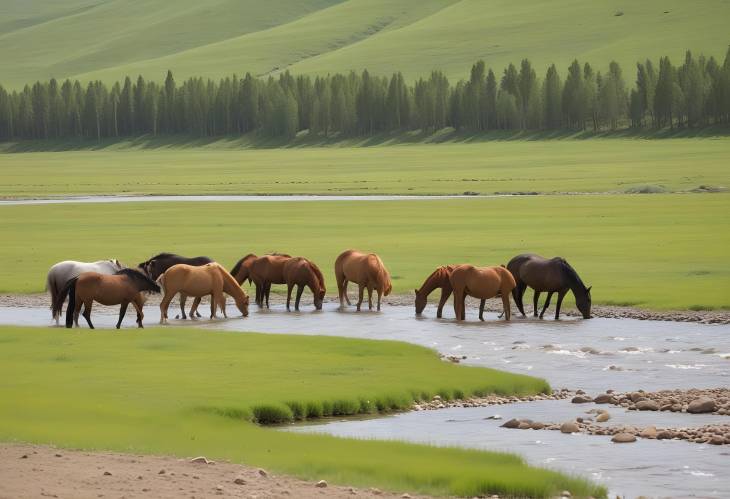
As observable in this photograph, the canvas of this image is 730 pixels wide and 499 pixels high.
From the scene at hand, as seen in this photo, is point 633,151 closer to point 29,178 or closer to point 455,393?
point 29,178

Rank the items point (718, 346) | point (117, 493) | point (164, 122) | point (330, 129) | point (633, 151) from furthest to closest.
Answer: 1. point (164, 122)
2. point (330, 129)
3. point (633, 151)
4. point (718, 346)
5. point (117, 493)

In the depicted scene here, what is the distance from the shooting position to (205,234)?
49719mm

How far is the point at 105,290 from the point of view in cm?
2725

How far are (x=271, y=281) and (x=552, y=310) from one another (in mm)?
6992

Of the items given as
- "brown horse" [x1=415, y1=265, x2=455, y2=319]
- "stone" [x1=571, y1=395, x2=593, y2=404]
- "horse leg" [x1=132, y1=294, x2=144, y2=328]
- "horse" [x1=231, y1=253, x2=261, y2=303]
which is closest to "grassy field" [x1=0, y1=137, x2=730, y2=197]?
"horse" [x1=231, y1=253, x2=261, y2=303]

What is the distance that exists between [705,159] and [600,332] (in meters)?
85.2

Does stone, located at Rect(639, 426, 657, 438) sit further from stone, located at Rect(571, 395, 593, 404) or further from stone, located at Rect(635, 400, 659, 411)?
stone, located at Rect(571, 395, 593, 404)

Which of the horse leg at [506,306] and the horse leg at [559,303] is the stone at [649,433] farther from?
the horse leg at [559,303]

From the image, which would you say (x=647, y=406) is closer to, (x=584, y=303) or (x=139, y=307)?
(x=584, y=303)

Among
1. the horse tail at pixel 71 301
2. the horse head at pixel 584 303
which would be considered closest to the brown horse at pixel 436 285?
the horse head at pixel 584 303

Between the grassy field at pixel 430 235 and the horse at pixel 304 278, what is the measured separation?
306cm

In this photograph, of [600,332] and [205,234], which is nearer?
[600,332]

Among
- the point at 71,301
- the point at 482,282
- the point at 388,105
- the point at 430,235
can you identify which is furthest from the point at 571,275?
the point at 388,105

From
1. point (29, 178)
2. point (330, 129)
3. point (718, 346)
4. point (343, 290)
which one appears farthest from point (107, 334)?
point (330, 129)
